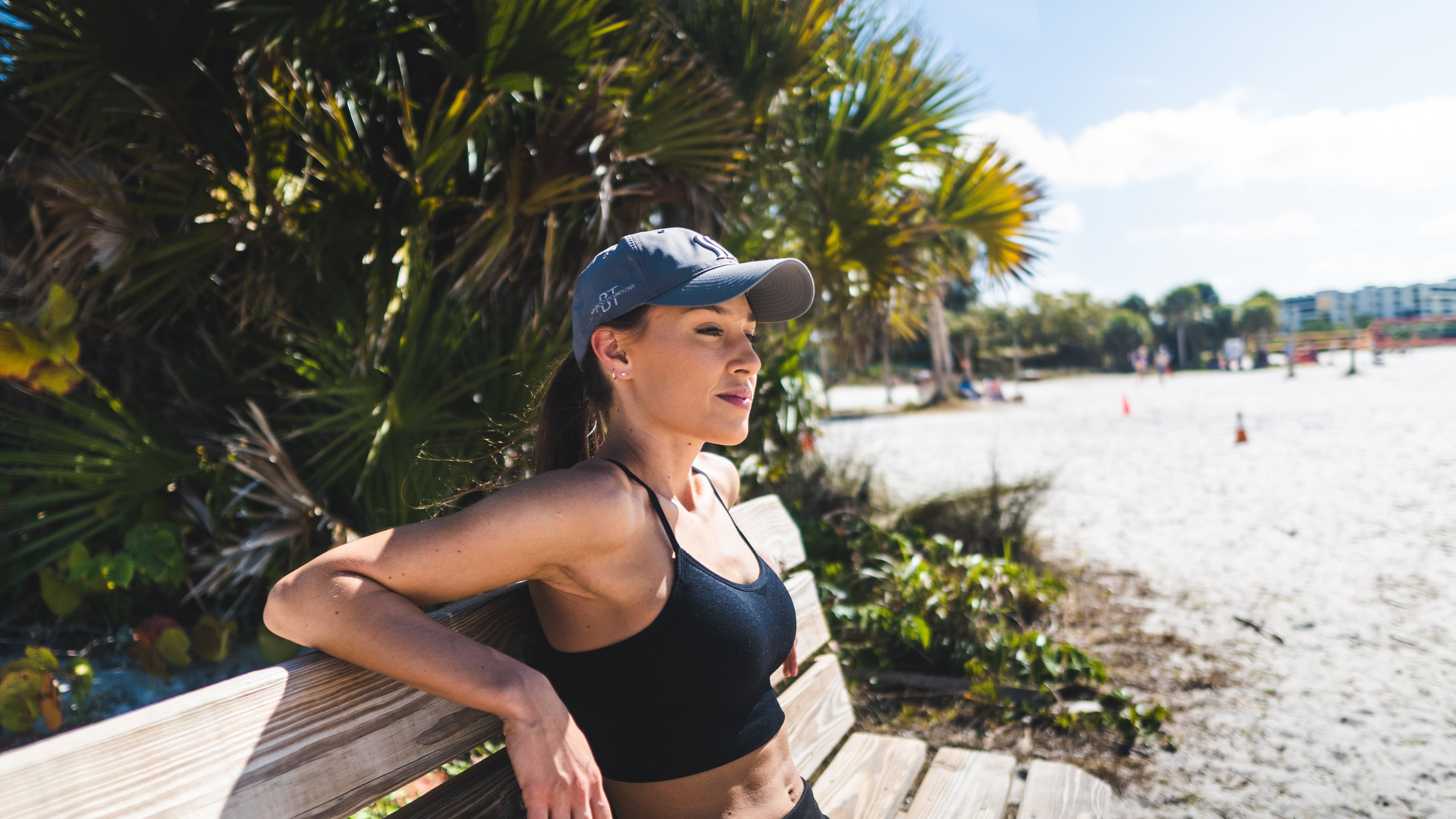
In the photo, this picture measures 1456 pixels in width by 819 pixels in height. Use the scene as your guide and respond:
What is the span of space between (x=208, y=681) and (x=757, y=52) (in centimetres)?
410

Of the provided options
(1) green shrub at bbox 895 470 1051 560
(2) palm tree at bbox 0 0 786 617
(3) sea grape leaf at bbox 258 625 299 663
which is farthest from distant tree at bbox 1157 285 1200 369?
(3) sea grape leaf at bbox 258 625 299 663

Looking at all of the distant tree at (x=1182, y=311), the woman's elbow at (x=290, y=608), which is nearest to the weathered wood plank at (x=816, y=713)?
the woman's elbow at (x=290, y=608)

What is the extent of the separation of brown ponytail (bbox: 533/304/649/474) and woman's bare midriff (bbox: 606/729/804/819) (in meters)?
0.61

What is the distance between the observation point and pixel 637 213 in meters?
3.84

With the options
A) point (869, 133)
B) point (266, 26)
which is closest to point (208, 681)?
point (266, 26)

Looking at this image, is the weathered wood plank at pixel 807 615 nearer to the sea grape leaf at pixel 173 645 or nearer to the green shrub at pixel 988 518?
the sea grape leaf at pixel 173 645

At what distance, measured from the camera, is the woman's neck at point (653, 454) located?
1496mm

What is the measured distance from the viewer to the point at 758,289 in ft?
5.53

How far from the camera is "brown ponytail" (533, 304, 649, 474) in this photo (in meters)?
1.62

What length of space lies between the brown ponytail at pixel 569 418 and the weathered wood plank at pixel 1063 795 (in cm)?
145

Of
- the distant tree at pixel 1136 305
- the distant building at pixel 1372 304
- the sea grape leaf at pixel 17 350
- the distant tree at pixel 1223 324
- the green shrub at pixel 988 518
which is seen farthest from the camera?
the distant tree at pixel 1136 305

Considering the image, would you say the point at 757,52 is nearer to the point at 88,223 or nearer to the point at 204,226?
the point at 204,226

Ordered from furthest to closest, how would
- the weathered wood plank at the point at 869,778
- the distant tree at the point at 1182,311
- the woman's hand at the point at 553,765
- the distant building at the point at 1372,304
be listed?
the distant building at the point at 1372,304
the distant tree at the point at 1182,311
the weathered wood plank at the point at 869,778
the woman's hand at the point at 553,765

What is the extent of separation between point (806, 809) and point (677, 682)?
48cm
